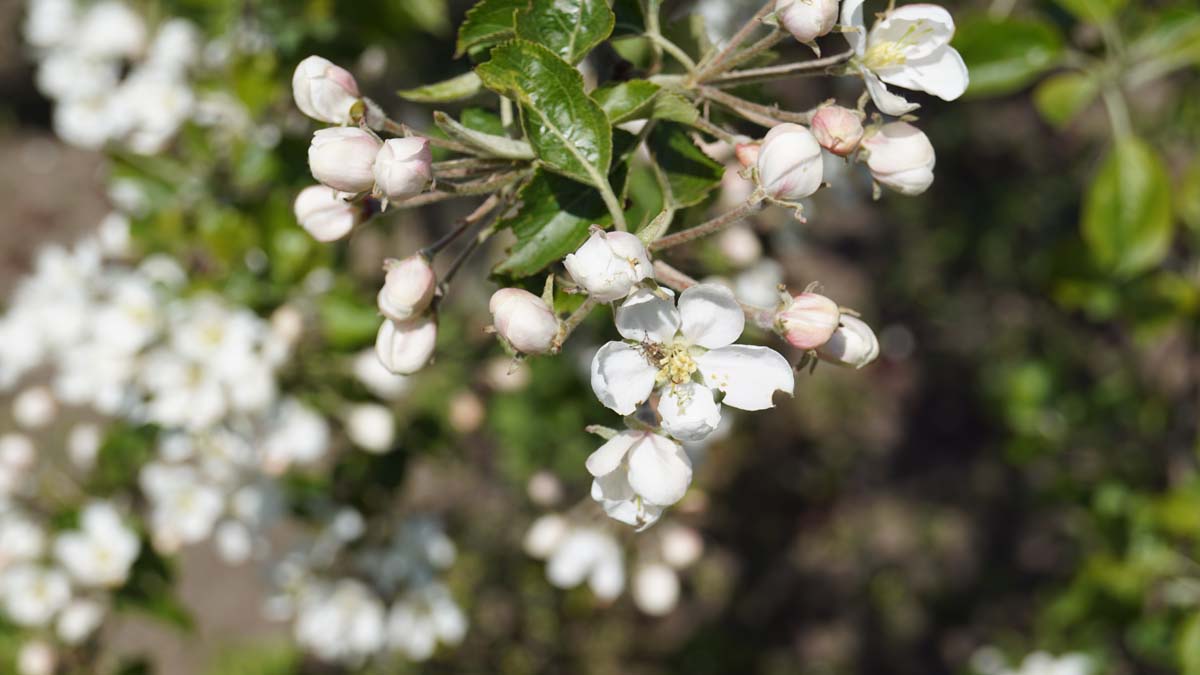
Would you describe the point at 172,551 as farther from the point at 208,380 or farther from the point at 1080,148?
the point at 1080,148

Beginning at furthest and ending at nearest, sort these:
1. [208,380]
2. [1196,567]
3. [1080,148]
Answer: [1080,148], [1196,567], [208,380]

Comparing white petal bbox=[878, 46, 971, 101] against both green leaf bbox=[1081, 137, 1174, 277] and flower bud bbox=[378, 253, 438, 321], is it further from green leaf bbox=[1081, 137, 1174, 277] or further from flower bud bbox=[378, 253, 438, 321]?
green leaf bbox=[1081, 137, 1174, 277]

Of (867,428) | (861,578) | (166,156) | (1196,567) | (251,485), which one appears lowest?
(861,578)

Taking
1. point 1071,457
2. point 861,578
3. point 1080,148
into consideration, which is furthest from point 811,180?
point 1080,148

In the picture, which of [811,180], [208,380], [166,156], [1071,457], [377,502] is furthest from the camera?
[1071,457]

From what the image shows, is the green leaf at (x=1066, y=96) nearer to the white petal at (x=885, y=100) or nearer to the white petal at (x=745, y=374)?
the white petal at (x=885, y=100)

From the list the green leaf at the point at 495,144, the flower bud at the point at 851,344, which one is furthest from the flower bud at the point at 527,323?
the flower bud at the point at 851,344

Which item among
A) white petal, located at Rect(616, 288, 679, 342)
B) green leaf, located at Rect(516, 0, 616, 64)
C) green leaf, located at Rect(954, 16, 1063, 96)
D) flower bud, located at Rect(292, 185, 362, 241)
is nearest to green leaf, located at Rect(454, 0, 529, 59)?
green leaf, located at Rect(516, 0, 616, 64)
